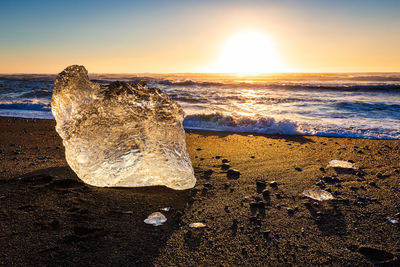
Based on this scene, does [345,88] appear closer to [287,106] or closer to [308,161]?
[287,106]

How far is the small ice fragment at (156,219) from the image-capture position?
232 centimetres

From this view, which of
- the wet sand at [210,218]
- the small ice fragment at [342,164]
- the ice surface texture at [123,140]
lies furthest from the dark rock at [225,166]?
the small ice fragment at [342,164]

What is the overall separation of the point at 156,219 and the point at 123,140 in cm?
111

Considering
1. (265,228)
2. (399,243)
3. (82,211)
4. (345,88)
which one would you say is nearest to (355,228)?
(399,243)

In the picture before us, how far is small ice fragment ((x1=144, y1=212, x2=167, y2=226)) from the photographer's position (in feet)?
7.60

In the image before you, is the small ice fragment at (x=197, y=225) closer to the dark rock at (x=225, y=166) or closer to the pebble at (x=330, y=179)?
the dark rock at (x=225, y=166)

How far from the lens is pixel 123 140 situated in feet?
9.91

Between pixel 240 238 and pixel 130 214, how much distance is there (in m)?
1.08

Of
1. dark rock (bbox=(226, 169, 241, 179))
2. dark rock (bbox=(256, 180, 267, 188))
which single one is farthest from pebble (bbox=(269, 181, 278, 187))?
dark rock (bbox=(226, 169, 241, 179))

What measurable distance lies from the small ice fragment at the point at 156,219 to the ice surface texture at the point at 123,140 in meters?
0.61

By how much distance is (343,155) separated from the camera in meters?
4.67

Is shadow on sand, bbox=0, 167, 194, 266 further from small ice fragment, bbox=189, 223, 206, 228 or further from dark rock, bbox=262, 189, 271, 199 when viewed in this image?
dark rock, bbox=262, 189, 271, 199

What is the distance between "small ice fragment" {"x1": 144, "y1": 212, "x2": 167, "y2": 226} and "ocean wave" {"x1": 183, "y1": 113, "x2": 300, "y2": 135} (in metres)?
4.91

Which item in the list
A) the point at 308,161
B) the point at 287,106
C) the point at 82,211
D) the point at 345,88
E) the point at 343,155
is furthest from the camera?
the point at 345,88
